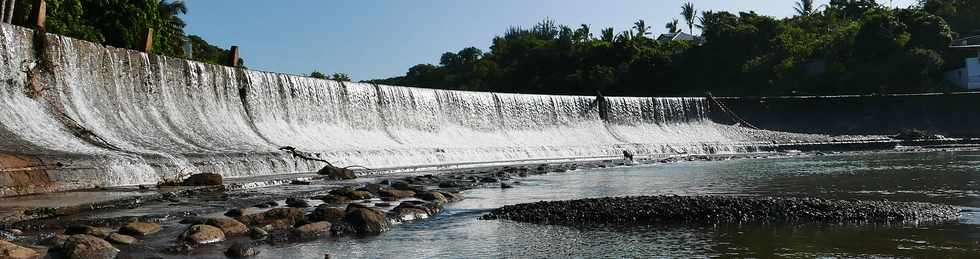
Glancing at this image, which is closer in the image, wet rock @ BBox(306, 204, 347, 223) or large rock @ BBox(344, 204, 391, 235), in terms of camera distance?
large rock @ BBox(344, 204, 391, 235)

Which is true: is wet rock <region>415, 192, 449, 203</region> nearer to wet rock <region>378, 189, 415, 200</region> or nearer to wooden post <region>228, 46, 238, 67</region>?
wet rock <region>378, 189, 415, 200</region>

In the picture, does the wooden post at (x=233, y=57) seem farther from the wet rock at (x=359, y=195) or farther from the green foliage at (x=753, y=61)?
the green foliage at (x=753, y=61)

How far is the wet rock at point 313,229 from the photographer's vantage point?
9641 millimetres

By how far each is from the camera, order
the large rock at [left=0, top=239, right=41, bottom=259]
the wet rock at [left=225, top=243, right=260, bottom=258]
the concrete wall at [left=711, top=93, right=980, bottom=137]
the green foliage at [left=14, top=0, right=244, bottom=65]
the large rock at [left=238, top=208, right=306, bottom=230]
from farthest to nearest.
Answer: the concrete wall at [left=711, top=93, right=980, bottom=137] < the green foliage at [left=14, top=0, right=244, bottom=65] < the large rock at [left=238, top=208, right=306, bottom=230] < the wet rock at [left=225, top=243, right=260, bottom=258] < the large rock at [left=0, top=239, right=41, bottom=259]

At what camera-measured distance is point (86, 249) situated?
783 cm

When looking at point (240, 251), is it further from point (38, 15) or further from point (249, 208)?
point (38, 15)

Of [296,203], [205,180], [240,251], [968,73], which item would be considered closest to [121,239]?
[240,251]

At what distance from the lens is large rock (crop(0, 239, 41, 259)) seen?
7.32 meters

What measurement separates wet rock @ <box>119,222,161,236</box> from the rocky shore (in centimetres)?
409

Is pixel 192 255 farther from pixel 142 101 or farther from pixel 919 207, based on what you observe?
pixel 142 101

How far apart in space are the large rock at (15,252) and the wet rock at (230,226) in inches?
80.2

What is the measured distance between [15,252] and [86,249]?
552mm

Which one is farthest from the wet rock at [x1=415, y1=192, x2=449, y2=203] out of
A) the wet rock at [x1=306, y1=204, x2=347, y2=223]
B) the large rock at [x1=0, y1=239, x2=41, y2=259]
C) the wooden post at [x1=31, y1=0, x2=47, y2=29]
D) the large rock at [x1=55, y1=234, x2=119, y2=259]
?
the wooden post at [x1=31, y1=0, x2=47, y2=29]

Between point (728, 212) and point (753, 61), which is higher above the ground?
point (753, 61)
